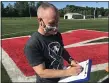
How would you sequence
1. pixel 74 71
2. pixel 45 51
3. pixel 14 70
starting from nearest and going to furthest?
1. pixel 74 71
2. pixel 45 51
3. pixel 14 70

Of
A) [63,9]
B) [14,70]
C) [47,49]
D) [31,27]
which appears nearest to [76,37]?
[63,9]

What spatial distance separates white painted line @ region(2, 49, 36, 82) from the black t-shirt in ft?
15.2

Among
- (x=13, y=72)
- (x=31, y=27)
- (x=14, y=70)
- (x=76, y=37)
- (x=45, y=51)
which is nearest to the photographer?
(x=45, y=51)

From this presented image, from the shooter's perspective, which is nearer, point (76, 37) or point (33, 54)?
point (33, 54)

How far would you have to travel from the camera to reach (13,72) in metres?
8.52

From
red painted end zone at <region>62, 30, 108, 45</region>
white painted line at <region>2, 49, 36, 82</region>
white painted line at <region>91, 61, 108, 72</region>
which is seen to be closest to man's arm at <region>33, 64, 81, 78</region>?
white painted line at <region>2, 49, 36, 82</region>

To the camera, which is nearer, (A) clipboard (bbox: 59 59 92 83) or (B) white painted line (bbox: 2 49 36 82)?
(A) clipboard (bbox: 59 59 92 83)

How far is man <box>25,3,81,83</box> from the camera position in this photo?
2664mm

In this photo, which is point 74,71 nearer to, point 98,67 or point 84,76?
point 84,76

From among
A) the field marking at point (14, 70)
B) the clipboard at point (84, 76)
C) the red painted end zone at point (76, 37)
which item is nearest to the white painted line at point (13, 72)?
the field marking at point (14, 70)

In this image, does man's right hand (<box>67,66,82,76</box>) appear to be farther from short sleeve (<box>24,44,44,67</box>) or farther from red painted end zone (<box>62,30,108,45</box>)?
red painted end zone (<box>62,30,108,45</box>)

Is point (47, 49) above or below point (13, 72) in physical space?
above

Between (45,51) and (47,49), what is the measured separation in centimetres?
3

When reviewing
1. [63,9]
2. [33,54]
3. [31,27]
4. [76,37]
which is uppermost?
[63,9]
